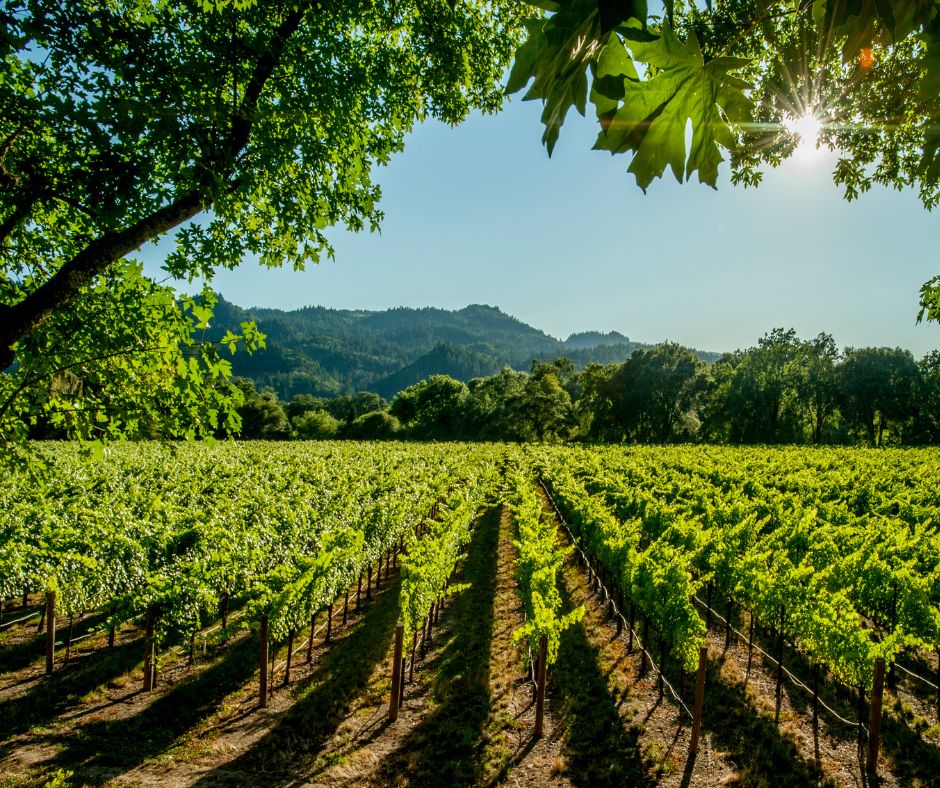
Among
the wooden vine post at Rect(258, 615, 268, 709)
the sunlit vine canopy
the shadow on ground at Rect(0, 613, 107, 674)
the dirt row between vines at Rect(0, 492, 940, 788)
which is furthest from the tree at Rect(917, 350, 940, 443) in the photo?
the shadow on ground at Rect(0, 613, 107, 674)

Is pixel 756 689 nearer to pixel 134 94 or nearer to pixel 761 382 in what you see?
pixel 134 94

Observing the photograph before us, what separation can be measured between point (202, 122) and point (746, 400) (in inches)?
2714

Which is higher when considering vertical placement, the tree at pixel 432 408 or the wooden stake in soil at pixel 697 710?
the tree at pixel 432 408

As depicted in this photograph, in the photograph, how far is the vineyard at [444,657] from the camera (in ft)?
23.1

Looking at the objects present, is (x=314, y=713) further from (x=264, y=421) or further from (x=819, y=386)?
(x=264, y=421)

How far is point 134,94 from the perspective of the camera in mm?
2781

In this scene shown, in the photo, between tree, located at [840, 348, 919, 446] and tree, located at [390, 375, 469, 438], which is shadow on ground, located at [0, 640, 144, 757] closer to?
tree, located at [390, 375, 469, 438]

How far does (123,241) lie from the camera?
311 cm

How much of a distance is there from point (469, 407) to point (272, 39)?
2962 inches

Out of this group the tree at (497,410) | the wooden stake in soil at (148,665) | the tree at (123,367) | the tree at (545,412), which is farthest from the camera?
the tree at (497,410)

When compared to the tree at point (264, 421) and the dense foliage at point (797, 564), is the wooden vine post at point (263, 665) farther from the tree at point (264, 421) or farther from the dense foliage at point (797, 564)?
the tree at point (264, 421)

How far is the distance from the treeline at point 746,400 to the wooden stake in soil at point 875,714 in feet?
192

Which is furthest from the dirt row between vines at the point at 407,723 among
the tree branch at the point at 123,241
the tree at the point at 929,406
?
the tree at the point at 929,406

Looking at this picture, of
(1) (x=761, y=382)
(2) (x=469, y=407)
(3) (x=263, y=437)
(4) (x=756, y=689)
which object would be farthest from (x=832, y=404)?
(3) (x=263, y=437)
